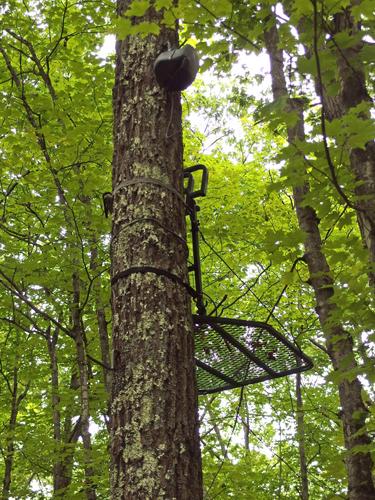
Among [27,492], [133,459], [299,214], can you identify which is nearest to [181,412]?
[133,459]

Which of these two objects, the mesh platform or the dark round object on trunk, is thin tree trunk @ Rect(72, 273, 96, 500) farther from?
the dark round object on trunk

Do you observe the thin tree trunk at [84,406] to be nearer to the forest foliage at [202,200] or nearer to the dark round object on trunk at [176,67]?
the forest foliage at [202,200]

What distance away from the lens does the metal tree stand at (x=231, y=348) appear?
2254 millimetres

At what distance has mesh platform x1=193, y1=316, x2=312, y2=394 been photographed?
2.32m

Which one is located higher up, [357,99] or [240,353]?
[357,99]

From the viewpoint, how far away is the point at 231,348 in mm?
2533

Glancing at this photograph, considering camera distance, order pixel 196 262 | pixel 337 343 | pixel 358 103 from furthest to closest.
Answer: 1. pixel 337 343
2. pixel 196 262
3. pixel 358 103

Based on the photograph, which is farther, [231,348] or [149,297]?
[231,348]

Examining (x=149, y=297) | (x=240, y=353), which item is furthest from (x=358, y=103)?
(x=240, y=353)

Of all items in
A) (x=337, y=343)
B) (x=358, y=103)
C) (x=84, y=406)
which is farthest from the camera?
(x=84, y=406)

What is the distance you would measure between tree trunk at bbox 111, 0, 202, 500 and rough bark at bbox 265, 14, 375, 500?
77 cm

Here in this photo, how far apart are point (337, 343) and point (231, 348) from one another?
45.2 inches

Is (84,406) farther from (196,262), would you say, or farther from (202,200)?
(202,200)

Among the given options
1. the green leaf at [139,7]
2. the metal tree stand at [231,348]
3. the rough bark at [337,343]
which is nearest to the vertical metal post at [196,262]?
the metal tree stand at [231,348]
